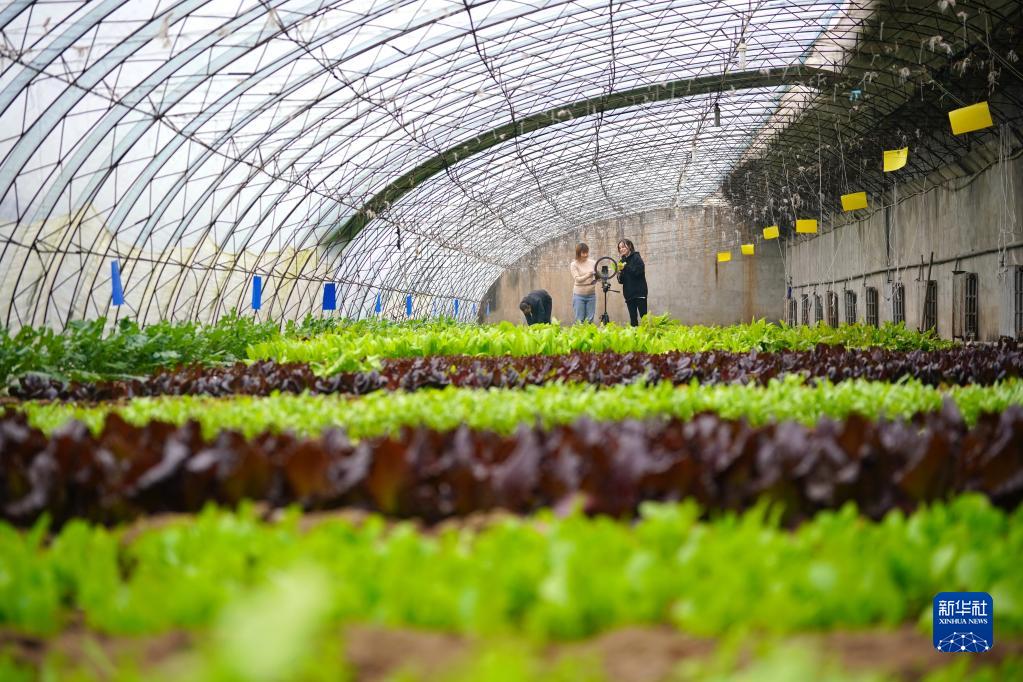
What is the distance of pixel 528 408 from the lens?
4.82 metres

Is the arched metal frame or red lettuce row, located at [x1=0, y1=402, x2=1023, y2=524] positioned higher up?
the arched metal frame

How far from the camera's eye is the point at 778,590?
195 cm

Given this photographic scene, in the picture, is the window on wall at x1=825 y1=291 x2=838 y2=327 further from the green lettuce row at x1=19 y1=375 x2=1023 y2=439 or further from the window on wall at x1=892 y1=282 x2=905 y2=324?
the green lettuce row at x1=19 y1=375 x2=1023 y2=439

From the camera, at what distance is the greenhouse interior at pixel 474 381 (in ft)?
6.40

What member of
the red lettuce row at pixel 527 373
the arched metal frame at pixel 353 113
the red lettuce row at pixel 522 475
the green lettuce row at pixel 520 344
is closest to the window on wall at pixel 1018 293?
the arched metal frame at pixel 353 113

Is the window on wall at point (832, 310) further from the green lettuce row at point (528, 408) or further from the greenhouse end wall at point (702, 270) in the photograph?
the green lettuce row at point (528, 408)

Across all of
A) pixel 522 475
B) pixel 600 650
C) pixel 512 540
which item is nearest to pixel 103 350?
pixel 522 475

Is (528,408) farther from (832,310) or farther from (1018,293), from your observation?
(832,310)

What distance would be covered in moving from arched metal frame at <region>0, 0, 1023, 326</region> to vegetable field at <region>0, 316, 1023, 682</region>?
10.8 meters

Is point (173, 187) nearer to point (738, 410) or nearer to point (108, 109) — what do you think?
point (108, 109)

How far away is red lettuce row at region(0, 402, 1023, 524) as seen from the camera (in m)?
2.89

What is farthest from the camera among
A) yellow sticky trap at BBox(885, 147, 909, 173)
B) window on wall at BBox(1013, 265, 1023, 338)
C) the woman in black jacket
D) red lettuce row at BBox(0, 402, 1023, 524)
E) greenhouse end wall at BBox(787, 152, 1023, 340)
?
greenhouse end wall at BBox(787, 152, 1023, 340)

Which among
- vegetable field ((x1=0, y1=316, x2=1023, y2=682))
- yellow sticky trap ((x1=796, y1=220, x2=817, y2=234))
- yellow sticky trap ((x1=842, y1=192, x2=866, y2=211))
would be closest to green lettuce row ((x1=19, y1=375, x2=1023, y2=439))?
vegetable field ((x1=0, y1=316, x2=1023, y2=682))

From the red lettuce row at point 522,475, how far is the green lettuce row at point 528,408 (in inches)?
48.7
